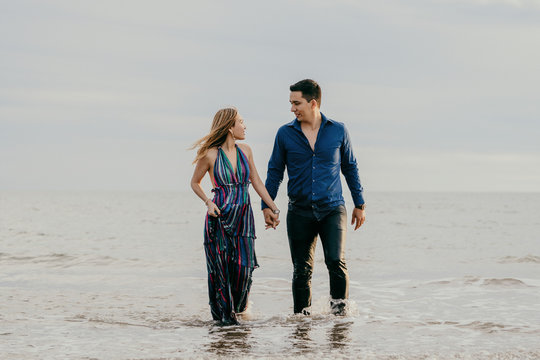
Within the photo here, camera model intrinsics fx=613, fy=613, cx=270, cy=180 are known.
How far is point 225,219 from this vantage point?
6.26m

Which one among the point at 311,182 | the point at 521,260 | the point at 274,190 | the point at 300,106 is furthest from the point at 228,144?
the point at 521,260

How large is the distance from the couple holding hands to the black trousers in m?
0.01

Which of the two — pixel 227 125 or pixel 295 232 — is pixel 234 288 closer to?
pixel 295 232

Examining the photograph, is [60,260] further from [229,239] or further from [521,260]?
[521,260]

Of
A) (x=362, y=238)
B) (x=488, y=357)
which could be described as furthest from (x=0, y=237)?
(x=488, y=357)

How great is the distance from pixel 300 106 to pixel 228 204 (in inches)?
48.8

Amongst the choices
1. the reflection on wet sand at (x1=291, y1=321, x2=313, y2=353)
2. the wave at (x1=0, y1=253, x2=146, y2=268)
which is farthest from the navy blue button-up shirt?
the wave at (x1=0, y1=253, x2=146, y2=268)

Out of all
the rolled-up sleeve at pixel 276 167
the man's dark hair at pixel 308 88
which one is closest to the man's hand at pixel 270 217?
the rolled-up sleeve at pixel 276 167

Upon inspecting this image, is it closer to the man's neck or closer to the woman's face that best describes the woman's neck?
the woman's face

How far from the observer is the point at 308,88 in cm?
626

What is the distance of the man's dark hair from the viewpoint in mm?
6262

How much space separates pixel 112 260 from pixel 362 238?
42.4 ft

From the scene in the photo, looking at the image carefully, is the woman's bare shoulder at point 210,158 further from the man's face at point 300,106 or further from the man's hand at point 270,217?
the man's face at point 300,106

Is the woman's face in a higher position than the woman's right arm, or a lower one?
higher
